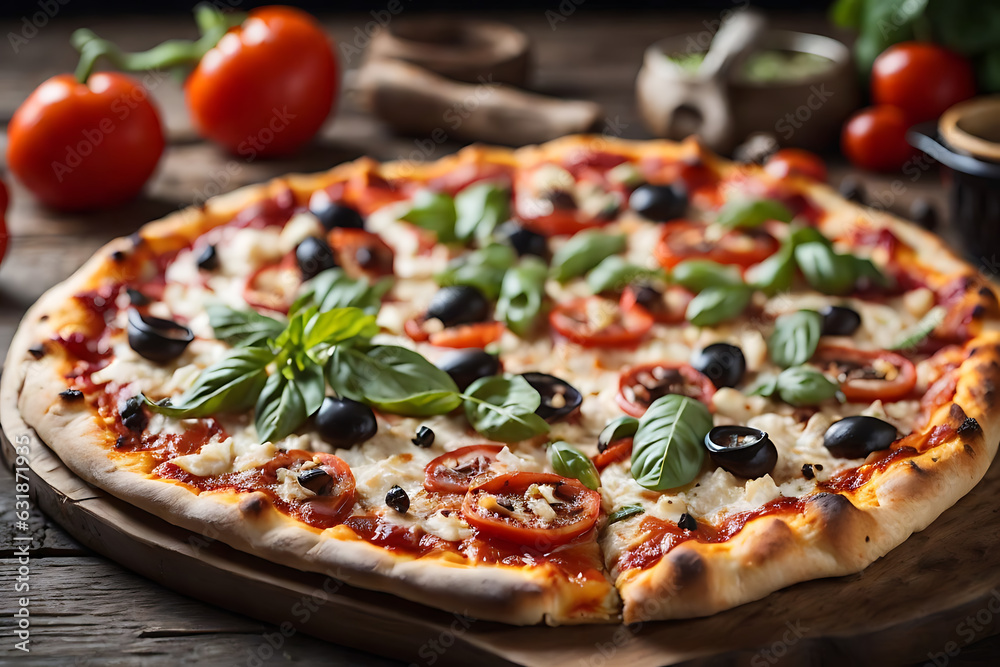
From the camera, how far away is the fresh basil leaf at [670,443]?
2.88m

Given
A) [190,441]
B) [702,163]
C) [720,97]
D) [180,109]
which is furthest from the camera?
[180,109]

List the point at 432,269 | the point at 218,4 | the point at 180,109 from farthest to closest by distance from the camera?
the point at 218,4, the point at 180,109, the point at 432,269

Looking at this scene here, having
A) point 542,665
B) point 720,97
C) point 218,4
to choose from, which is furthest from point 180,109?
point 542,665

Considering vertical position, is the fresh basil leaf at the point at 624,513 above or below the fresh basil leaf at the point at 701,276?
above

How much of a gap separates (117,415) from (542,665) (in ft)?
5.12

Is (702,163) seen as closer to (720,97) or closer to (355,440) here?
(720,97)

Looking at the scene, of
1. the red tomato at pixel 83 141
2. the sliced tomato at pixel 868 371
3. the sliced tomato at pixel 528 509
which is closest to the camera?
the sliced tomato at pixel 528 509

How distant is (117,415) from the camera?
10.5ft

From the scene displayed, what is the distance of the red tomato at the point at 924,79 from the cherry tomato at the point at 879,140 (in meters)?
0.15

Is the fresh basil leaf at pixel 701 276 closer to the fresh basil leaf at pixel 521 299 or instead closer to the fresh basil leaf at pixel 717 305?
the fresh basil leaf at pixel 717 305

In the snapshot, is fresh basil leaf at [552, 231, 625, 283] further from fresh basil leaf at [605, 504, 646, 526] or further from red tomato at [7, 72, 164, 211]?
red tomato at [7, 72, 164, 211]

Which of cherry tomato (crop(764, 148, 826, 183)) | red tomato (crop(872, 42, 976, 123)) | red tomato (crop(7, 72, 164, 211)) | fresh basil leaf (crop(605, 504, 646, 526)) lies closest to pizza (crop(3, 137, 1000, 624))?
fresh basil leaf (crop(605, 504, 646, 526))

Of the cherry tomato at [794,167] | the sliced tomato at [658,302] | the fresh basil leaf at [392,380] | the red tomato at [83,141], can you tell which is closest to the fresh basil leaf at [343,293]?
the fresh basil leaf at [392,380]

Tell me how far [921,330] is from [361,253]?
2.04 meters
